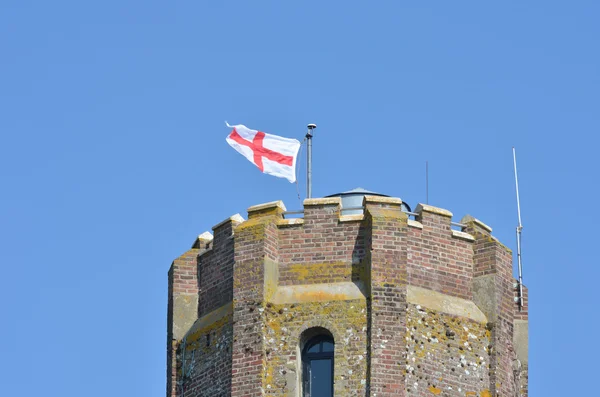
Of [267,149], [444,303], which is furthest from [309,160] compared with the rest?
[444,303]

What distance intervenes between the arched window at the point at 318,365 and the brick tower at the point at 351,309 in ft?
0.11

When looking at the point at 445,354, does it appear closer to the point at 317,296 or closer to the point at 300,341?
the point at 317,296

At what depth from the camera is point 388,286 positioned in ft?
183

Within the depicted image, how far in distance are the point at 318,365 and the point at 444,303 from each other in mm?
3462

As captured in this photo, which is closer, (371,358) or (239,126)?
(371,358)

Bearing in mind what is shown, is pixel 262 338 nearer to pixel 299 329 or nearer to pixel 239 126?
pixel 299 329

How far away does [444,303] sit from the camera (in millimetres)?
56531

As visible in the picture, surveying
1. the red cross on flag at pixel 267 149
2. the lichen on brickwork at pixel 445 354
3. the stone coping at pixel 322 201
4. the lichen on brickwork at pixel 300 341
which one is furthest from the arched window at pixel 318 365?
the red cross on flag at pixel 267 149

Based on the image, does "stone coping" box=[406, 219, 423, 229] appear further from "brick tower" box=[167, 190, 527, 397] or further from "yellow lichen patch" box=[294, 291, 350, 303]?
"yellow lichen patch" box=[294, 291, 350, 303]

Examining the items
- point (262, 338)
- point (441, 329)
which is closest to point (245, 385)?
point (262, 338)

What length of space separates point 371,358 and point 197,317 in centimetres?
538

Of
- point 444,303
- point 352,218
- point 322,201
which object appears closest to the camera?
point 444,303

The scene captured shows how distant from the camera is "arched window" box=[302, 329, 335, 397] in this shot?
55.4 metres

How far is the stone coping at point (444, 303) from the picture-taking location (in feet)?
184
